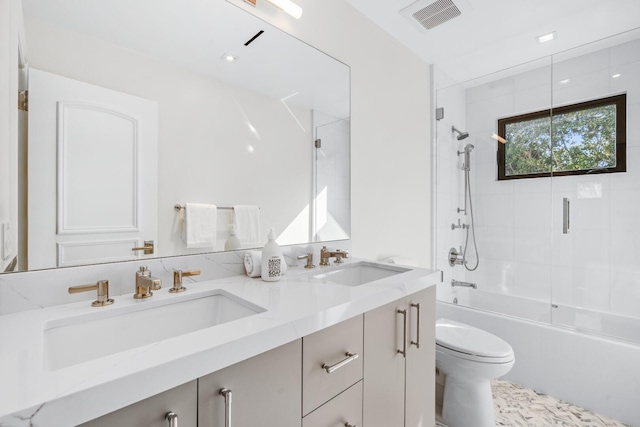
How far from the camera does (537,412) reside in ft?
5.83

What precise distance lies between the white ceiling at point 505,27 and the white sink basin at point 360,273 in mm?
1537

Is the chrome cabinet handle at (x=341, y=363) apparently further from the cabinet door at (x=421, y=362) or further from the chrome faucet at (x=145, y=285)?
the chrome faucet at (x=145, y=285)

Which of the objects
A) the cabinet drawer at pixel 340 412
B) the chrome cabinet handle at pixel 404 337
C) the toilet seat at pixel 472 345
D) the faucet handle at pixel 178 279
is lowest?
the toilet seat at pixel 472 345

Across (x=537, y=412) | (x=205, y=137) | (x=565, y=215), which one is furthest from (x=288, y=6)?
(x=537, y=412)

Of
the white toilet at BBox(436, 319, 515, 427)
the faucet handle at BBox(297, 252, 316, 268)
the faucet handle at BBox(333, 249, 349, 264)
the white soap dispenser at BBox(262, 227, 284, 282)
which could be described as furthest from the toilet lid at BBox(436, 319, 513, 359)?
the white soap dispenser at BBox(262, 227, 284, 282)

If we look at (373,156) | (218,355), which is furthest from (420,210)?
(218,355)

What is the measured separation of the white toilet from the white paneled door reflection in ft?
5.02

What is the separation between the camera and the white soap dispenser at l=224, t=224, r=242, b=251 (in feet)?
Result: 4.15

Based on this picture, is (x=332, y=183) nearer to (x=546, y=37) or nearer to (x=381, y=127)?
(x=381, y=127)

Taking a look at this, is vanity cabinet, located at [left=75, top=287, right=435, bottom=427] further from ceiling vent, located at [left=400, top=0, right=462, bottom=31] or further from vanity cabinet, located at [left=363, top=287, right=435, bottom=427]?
ceiling vent, located at [left=400, top=0, right=462, bottom=31]

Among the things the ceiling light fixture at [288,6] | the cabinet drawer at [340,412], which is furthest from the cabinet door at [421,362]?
the ceiling light fixture at [288,6]

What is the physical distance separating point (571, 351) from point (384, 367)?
1613 millimetres

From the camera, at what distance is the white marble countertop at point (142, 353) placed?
1.45 feet

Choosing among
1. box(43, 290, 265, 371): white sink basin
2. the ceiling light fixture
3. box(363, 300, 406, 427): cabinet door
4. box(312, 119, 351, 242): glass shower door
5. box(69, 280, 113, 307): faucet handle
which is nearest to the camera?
box(43, 290, 265, 371): white sink basin
